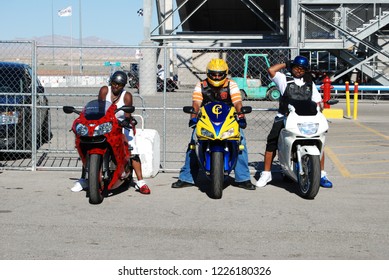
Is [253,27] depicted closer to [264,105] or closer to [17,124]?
[264,105]

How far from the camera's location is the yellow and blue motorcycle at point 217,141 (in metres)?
8.62

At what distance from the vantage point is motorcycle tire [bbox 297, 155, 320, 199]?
8.60 m

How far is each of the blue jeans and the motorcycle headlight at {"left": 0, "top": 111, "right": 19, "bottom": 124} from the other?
357 cm

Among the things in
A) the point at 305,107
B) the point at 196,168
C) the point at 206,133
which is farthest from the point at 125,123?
the point at 305,107

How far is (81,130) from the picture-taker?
831cm

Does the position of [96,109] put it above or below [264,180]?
above

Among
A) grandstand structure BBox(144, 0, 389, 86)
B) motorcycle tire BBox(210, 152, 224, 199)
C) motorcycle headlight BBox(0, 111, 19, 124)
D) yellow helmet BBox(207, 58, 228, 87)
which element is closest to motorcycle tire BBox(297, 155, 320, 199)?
motorcycle tire BBox(210, 152, 224, 199)

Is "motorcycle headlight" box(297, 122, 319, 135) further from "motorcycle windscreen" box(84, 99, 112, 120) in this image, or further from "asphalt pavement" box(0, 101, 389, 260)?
"motorcycle windscreen" box(84, 99, 112, 120)

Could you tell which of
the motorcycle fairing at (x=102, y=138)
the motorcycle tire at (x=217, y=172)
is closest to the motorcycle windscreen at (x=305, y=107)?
the motorcycle tire at (x=217, y=172)

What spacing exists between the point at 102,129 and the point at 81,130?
25 cm

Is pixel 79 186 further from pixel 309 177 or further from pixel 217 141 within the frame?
pixel 309 177

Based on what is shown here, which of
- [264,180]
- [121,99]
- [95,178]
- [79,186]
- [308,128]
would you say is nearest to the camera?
[95,178]

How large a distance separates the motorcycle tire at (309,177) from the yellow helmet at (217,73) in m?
1.47

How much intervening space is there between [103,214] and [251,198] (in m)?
2.05
